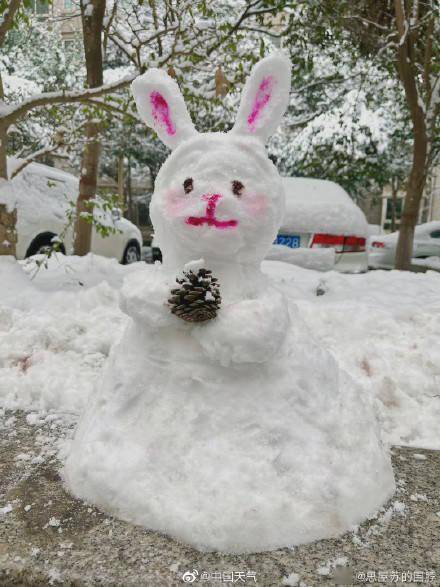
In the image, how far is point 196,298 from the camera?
5.70 feet

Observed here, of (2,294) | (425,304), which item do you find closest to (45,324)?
(2,294)

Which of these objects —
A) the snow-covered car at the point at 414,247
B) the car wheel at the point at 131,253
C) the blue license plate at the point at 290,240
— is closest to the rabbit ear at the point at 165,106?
the blue license plate at the point at 290,240

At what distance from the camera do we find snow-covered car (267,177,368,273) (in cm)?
548

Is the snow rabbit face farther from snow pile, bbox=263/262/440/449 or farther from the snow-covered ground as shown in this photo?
snow pile, bbox=263/262/440/449

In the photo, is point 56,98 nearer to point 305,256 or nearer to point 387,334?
point 305,256

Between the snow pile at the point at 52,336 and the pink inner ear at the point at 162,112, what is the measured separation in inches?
46.2

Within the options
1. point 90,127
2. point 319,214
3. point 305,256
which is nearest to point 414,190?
point 319,214

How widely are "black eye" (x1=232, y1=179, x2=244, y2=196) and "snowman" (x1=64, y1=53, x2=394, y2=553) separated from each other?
0.05ft

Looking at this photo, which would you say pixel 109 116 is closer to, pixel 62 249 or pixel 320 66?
pixel 62 249

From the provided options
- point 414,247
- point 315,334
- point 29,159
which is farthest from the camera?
point 414,247

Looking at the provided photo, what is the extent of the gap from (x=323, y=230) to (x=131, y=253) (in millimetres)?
4779

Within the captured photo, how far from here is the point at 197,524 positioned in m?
1.60

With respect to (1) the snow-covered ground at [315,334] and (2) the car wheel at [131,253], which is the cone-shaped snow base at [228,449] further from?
(2) the car wheel at [131,253]

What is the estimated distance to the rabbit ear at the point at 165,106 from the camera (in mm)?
1994
